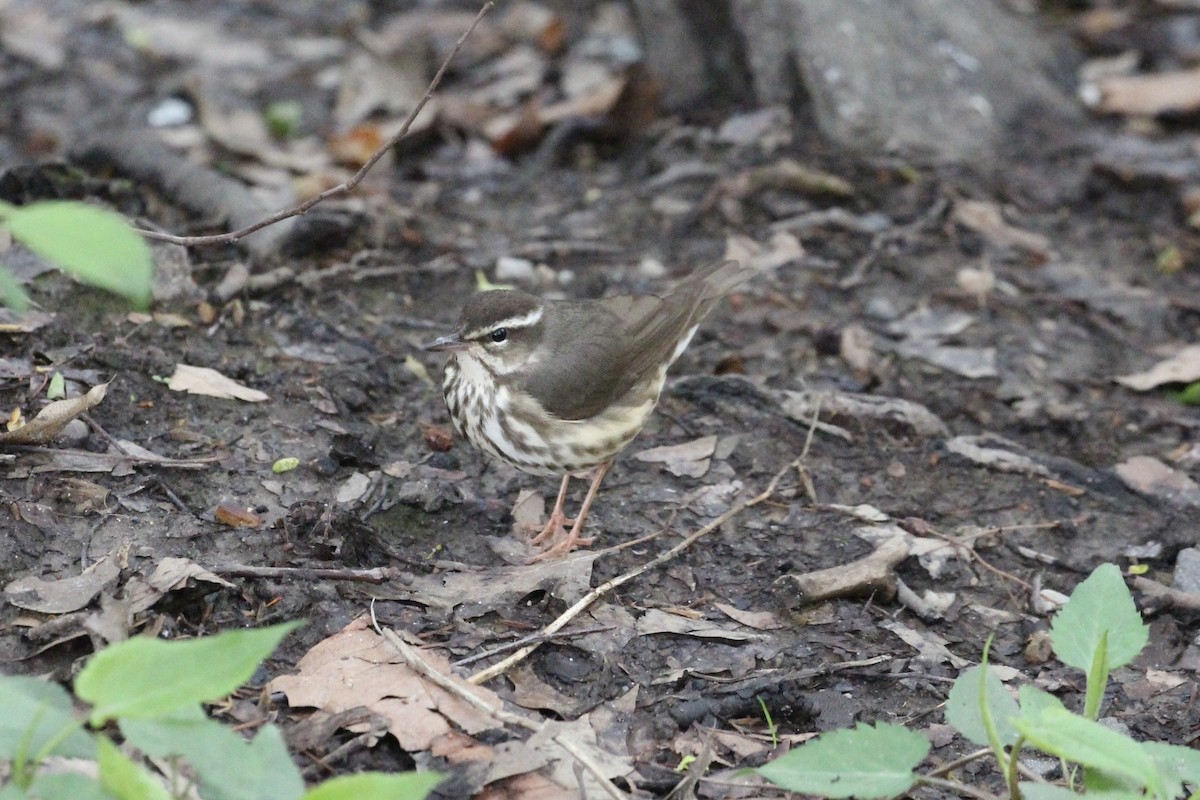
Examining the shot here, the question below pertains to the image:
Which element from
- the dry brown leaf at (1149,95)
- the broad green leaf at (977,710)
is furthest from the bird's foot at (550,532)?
the dry brown leaf at (1149,95)

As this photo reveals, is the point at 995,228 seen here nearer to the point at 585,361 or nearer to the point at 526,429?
the point at 585,361

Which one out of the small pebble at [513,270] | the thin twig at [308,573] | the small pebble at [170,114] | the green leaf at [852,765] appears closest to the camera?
the green leaf at [852,765]

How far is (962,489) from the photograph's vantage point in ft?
17.7

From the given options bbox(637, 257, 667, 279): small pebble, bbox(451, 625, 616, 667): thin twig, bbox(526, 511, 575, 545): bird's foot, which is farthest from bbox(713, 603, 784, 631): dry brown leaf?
bbox(637, 257, 667, 279): small pebble

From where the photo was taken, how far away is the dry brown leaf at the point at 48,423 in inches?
170

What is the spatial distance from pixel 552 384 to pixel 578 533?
625mm

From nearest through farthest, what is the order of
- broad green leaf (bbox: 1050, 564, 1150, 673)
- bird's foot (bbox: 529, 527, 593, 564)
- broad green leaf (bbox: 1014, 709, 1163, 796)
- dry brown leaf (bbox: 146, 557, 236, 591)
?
broad green leaf (bbox: 1014, 709, 1163, 796) < broad green leaf (bbox: 1050, 564, 1150, 673) < dry brown leaf (bbox: 146, 557, 236, 591) < bird's foot (bbox: 529, 527, 593, 564)

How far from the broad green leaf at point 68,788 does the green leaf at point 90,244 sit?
1009 mm

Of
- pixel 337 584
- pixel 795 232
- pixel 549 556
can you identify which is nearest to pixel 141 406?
pixel 337 584

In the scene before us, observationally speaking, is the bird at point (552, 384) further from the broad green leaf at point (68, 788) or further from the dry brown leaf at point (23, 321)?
the broad green leaf at point (68, 788)

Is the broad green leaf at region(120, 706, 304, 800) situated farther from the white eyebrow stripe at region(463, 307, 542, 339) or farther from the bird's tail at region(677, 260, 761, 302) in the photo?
the bird's tail at region(677, 260, 761, 302)

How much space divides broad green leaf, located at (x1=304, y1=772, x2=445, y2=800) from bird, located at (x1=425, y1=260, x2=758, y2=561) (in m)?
2.25

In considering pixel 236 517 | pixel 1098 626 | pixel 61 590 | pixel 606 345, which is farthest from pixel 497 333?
pixel 1098 626

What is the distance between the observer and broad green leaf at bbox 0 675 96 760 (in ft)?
8.46
